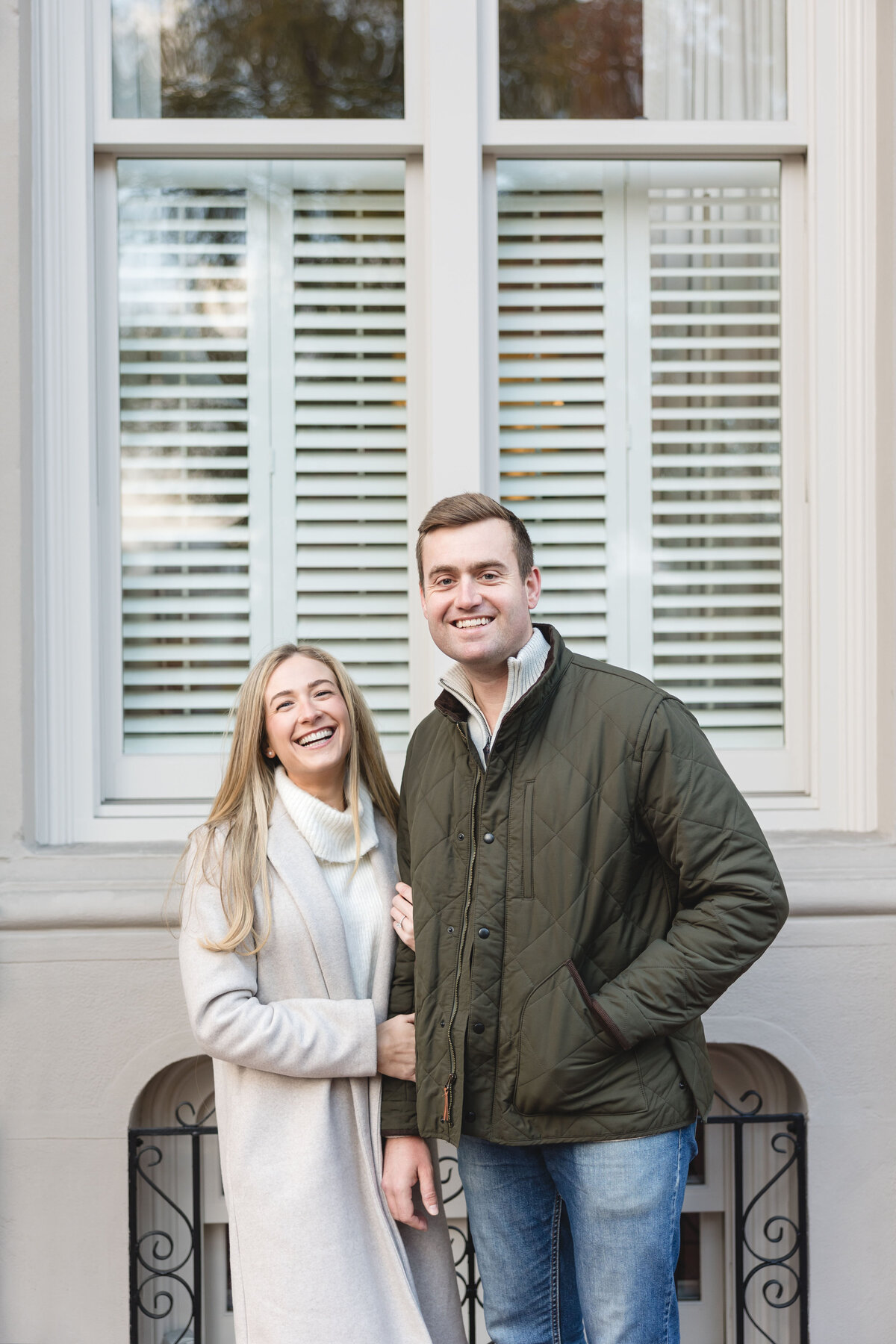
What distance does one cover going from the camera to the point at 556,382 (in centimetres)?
349

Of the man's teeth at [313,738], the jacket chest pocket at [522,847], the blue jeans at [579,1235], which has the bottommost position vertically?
the blue jeans at [579,1235]

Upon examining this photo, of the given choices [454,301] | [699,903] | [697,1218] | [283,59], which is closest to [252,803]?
[699,903]

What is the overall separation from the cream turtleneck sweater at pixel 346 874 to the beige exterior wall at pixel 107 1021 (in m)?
0.91

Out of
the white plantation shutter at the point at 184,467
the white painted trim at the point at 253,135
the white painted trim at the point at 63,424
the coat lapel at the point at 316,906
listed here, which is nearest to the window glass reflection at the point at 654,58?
the white painted trim at the point at 253,135

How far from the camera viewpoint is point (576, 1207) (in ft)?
6.88

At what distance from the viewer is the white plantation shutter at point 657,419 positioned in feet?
11.4

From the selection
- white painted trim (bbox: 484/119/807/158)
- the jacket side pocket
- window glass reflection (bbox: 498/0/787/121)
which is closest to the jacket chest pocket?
the jacket side pocket

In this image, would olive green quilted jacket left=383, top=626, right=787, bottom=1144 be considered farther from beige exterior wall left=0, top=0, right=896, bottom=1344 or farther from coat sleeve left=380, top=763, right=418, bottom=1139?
beige exterior wall left=0, top=0, right=896, bottom=1344

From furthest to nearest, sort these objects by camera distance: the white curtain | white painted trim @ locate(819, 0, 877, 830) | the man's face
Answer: the white curtain → white painted trim @ locate(819, 0, 877, 830) → the man's face

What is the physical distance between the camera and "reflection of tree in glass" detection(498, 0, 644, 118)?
337cm

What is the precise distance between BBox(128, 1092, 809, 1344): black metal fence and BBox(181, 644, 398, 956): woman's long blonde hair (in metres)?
1.22

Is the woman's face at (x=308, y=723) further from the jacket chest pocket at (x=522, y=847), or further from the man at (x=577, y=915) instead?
the jacket chest pocket at (x=522, y=847)

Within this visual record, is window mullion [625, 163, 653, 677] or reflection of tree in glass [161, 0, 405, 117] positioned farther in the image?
window mullion [625, 163, 653, 677]

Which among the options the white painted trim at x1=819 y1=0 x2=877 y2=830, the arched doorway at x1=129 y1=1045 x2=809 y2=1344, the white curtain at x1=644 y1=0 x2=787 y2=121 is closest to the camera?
the arched doorway at x1=129 y1=1045 x2=809 y2=1344
